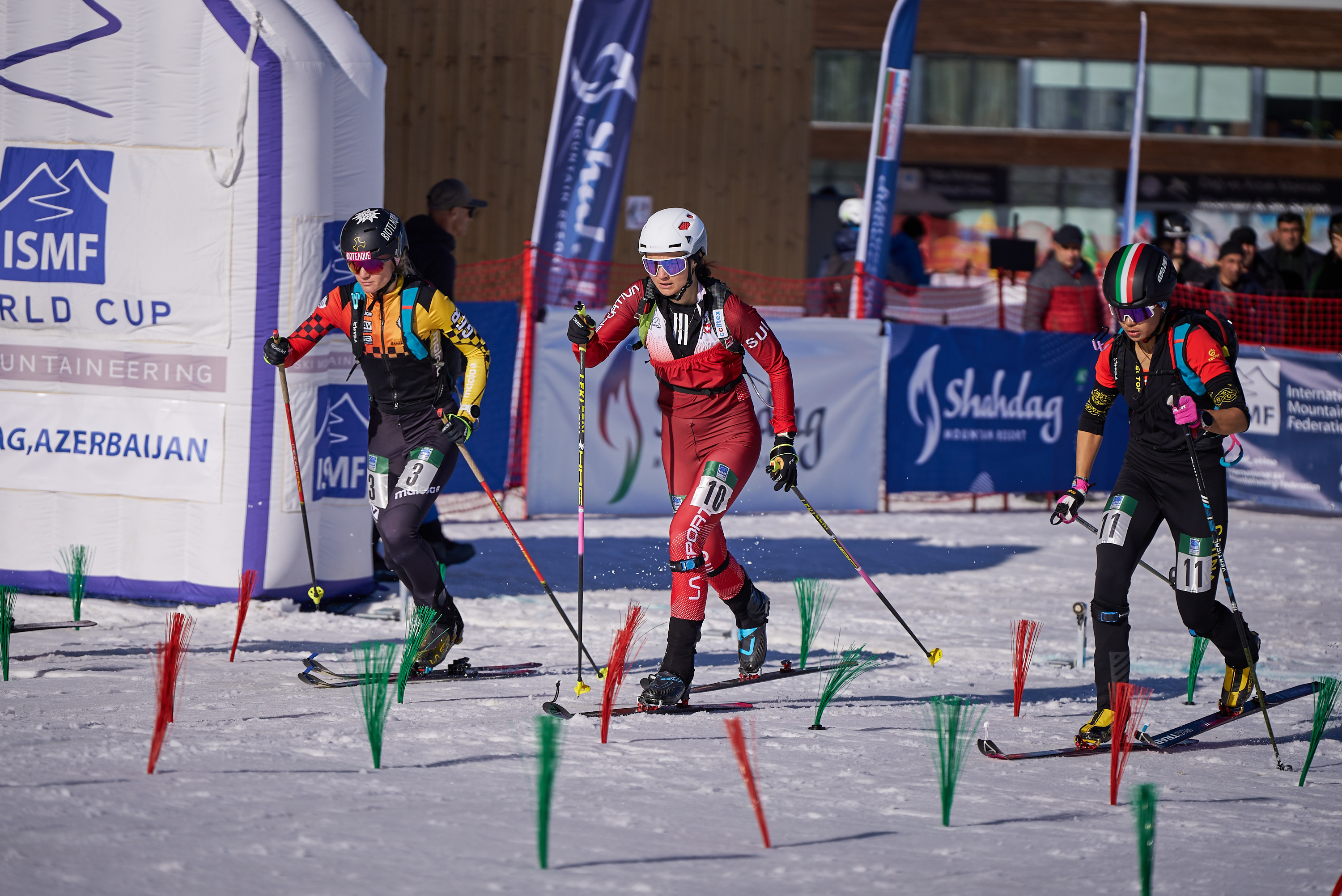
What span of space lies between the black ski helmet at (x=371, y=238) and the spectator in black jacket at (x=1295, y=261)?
1035 centimetres

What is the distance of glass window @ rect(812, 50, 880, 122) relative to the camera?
127 feet

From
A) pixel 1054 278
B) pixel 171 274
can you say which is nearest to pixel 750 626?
pixel 171 274

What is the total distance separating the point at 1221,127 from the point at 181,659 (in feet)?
128

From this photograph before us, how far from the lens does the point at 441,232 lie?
29.4ft

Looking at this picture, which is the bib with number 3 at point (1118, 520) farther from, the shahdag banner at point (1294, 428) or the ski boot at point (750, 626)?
the shahdag banner at point (1294, 428)

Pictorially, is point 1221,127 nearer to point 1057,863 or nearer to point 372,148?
point 372,148

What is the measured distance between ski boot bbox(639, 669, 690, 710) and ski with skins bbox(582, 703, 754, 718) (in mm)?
12

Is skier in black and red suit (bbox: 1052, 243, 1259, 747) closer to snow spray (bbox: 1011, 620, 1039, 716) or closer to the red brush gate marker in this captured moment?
snow spray (bbox: 1011, 620, 1039, 716)

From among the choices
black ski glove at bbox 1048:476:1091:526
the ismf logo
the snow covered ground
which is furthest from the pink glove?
the ismf logo

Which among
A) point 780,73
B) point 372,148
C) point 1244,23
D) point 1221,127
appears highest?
point 1244,23

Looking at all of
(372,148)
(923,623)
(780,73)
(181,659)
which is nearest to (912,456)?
(923,623)

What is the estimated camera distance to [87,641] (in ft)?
23.3

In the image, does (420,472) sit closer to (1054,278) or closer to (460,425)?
(460,425)

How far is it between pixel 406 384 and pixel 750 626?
6.49 feet
